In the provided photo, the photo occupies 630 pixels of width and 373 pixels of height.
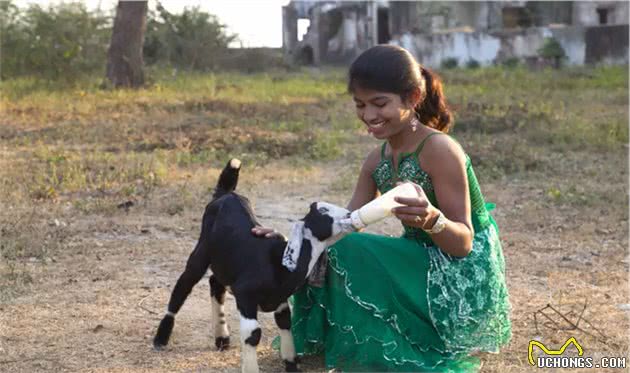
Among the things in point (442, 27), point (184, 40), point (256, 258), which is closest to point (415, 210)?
point (256, 258)

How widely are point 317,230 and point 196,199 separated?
10.9 ft

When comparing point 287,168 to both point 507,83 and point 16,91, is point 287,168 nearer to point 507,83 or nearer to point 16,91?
point 16,91

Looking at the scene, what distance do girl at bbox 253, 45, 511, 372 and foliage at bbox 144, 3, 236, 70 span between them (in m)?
18.2

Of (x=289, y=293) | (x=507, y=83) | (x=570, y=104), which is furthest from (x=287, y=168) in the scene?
(x=507, y=83)

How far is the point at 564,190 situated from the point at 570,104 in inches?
224

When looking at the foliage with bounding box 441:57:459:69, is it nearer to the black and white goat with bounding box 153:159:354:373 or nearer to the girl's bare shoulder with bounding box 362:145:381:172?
the girl's bare shoulder with bounding box 362:145:381:172

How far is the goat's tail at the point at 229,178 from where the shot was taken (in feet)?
10.4

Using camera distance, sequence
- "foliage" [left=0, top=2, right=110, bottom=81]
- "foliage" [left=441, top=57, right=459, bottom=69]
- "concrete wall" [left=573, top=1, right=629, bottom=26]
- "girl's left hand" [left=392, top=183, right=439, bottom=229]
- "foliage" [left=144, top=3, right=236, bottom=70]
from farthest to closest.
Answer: "concrete wall" [left=573, top=1, right=629, bottom=26]
"foliage" [left=441, top=57, right=459, bottom=69]
"foliage" [left=144, top=3, right=236, bottom=70]
"foliage" [left=0, top=2, right=110, bottom=81]
"girl's left hand" [left=392, top=183, right=439, bottom=229]

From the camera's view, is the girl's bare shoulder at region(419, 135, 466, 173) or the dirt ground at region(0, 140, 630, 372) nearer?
the girl's bare shoulder at region(419, 135, 466, 173)

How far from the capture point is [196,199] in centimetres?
592

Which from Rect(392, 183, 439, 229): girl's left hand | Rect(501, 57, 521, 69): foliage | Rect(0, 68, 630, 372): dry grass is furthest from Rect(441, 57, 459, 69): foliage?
Rect(392, 183, 439, 229): girl's left hand

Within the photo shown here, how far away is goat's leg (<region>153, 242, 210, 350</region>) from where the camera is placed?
9.84 feet

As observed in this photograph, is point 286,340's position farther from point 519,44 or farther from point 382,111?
point 519,44

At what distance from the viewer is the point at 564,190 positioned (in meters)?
6.36
